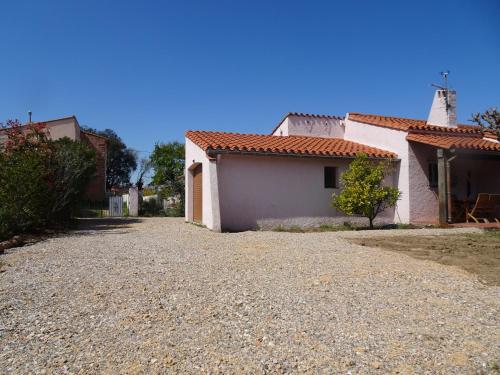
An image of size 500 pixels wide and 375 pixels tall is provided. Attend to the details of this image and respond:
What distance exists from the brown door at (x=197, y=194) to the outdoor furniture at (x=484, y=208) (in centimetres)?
938

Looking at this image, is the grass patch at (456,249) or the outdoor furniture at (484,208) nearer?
the grass patch at (456,249)

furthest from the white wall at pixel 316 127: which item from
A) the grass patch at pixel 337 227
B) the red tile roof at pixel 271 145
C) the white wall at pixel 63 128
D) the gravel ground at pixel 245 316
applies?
the white wall at pixel 63 128

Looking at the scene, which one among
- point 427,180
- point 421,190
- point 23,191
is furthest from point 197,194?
point 427,180

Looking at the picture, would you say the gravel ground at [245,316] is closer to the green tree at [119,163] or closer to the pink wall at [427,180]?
the pink wall at [427,180]

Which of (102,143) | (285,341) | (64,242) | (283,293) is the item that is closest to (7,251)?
(64,242)

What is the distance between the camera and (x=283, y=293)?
15.0 feet

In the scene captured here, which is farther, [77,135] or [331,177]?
[77,135]

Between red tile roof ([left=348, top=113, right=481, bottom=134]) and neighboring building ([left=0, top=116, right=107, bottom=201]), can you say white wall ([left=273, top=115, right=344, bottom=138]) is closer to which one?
red tile roof ([left=348, top=113, right=481, bottom=134])

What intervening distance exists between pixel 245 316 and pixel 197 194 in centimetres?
1154

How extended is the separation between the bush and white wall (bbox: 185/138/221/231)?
3.72m

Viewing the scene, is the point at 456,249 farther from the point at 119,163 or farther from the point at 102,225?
the point at 119,163

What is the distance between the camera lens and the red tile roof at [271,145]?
40.4ft

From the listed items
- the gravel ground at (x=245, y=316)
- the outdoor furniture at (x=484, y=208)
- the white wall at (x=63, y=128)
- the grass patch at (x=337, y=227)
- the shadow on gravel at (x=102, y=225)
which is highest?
the white wall at (x=63, y=128)

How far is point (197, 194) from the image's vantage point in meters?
15.1
